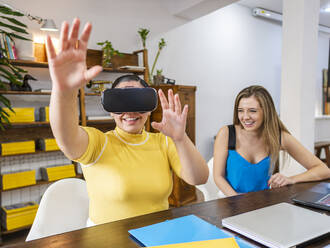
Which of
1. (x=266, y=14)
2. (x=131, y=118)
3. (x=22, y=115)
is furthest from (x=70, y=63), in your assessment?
(x=266, y=14)

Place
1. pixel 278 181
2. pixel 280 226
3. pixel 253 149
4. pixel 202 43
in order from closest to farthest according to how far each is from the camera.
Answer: pixel 280 226 → pixel 278 181 → pixel 253 149 → pixel 202 43

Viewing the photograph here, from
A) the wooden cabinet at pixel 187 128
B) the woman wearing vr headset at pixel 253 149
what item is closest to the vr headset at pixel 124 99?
the woman wearing vr headset at pixel 253 149

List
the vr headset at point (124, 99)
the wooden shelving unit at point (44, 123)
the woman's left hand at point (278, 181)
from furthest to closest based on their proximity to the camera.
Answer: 1. the wooden shelving unit at point (44, 123)
2. the woman's left hand at point (278, 181)
3. the vr headset at point (124, 99)

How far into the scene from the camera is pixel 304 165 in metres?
1.71

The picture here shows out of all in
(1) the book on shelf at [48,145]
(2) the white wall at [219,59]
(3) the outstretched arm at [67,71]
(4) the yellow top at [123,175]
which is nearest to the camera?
(3) the outstretched arm at [67,71]

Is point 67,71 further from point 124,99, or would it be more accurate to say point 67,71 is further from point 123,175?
point 123,175

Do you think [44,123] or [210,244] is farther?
[44,123]

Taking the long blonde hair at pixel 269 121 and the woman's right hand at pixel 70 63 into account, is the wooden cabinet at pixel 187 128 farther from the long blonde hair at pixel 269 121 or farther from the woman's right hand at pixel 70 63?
the woman's right hand at pixel 70 63

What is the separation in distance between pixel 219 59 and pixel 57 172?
358 centimetres

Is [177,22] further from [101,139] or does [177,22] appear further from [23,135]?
[101,139]

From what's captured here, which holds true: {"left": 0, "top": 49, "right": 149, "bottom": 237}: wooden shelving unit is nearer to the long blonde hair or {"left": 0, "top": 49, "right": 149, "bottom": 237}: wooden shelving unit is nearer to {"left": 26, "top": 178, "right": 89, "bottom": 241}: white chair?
{"left": 26, "top": 178, "right": 89, "bottom": 241}: white chair

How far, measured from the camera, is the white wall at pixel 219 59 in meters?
4.68

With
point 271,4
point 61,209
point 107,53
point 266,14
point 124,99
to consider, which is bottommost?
point 61,209

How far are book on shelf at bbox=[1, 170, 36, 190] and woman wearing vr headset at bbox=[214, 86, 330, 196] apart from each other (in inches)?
82.9
